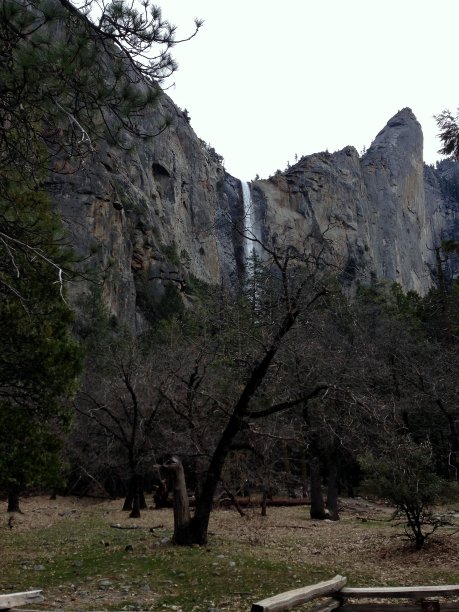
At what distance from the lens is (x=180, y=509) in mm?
11789

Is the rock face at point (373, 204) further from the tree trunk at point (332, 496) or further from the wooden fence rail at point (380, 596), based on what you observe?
the wooden fence rail at point (380, 596)

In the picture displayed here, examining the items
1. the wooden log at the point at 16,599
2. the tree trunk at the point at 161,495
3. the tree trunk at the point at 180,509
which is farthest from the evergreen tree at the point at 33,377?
the tree trunk at the point at 161,495

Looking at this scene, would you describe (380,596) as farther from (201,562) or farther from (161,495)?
(161,495)

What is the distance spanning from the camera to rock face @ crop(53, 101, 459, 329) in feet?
159

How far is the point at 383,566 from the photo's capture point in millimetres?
11094

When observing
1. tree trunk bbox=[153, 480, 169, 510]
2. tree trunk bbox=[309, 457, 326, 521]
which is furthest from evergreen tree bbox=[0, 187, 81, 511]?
tree trunk bbox=[153, 480, 169, 510]

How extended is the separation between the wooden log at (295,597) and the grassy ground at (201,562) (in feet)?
4.85

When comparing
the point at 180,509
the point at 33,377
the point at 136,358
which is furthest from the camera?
the point at 136,358

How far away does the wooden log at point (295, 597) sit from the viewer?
207 inches

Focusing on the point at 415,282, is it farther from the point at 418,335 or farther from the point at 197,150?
the point at 418,335

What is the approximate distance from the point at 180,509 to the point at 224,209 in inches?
Answer: 1259

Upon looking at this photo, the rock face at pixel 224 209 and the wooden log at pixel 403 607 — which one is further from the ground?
the rock face at pixel 224 209

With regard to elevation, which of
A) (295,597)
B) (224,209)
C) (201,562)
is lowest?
(201,562)

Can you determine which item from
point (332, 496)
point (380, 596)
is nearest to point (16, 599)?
point (380, 596)
